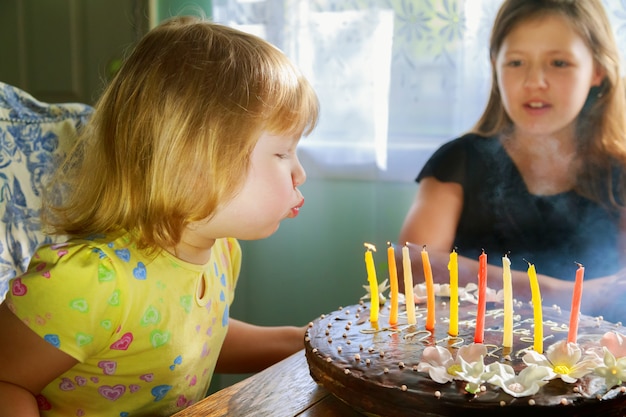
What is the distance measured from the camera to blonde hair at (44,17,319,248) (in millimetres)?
1124

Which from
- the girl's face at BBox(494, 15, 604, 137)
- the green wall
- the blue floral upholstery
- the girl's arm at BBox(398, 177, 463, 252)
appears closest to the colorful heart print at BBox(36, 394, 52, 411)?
the blue floral upholstery

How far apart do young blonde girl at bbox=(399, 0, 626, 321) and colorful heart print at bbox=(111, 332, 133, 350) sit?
0.78m

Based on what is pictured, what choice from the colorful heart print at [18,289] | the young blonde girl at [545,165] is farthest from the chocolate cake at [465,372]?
the young blonde girl at [545,165]

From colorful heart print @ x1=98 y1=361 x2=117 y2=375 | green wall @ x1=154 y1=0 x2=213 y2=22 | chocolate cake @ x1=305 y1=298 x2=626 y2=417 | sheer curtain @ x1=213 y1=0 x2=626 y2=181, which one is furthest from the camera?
green wall @ x1=154 y1=0 x2=213 y2=22

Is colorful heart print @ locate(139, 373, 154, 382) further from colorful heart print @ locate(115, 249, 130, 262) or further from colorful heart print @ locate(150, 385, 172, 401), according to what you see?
colorful heart print @ locate(115, 249, 130, 262)

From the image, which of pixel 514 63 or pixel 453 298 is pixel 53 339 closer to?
pixel 453 298

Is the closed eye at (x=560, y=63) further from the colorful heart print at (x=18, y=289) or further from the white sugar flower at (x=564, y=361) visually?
the colorful heart print at (x=18, y=289)

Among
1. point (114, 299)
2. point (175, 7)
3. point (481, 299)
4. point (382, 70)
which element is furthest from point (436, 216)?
point (175, 7)

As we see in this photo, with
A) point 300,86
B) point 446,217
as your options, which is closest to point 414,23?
point 446,217

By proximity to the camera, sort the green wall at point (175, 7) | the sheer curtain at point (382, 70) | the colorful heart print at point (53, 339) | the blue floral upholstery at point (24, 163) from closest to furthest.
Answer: the colorful heart print at point (53, 339), the blue floral upholstery at point (24, 163), the sheer curtain at point (382, 70), the green wall at point (175, 7)

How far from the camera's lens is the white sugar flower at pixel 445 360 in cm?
83

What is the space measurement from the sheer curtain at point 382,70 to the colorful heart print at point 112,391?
1203 mm

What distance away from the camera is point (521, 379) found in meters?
0.81

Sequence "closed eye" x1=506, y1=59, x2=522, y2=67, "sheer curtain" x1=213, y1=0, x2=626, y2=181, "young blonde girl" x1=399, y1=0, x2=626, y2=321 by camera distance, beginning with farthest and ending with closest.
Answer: "sheer curtain" x1=213, y1=0, x2=626, y2=181, "closed eye" x1=506, y1=59, x2=522, y2=67, "young blonde girl" x1=399, y1=0, x2=626, y2=321
